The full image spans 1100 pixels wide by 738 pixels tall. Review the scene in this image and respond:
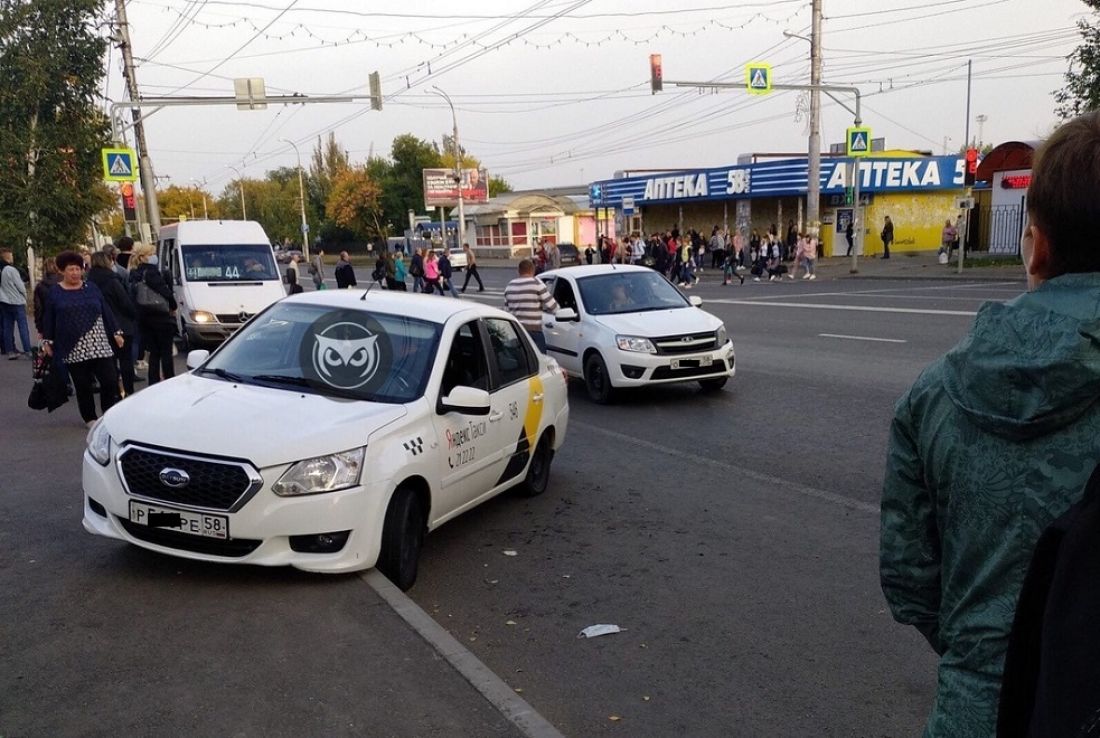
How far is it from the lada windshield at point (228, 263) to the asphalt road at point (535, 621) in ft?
30.4

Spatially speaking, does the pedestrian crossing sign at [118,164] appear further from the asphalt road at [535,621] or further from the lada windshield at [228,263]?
the asphalt road at [535,621]

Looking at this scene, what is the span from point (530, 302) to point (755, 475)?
4.33 metres

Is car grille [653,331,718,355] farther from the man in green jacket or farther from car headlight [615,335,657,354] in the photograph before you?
the man in green jacket

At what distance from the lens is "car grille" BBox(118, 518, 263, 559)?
15.7 feet

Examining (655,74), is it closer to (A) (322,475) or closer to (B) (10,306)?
(B) (10,306)

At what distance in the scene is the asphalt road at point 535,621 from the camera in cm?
371

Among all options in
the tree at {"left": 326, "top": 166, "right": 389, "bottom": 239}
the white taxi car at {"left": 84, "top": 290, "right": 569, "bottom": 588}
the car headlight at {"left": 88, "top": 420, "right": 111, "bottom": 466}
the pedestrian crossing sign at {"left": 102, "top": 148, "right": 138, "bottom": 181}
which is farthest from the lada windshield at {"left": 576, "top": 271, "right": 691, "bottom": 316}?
the tree at {"left": 326, "top": 166, "right": 389, "bottom": 239}

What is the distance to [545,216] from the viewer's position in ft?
238

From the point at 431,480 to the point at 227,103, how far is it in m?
20.1

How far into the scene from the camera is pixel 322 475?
486 centimetres

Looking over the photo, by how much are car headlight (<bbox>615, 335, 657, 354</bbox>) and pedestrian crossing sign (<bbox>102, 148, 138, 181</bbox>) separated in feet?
A: 50.4

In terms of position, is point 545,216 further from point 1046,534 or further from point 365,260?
point 1046,534

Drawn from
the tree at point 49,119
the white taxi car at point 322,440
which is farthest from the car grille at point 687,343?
the tree at point 49,119

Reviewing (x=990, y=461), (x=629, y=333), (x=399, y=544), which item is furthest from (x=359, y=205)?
(x=990, y=461)
